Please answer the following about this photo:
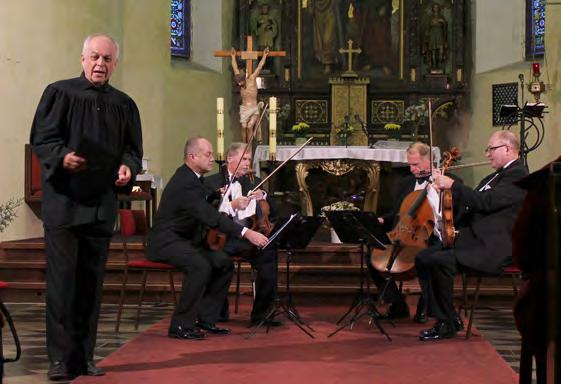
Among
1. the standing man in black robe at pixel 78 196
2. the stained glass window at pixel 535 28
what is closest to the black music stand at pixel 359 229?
the standing man in black robe at pixel 78 196

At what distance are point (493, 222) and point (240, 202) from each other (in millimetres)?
1792

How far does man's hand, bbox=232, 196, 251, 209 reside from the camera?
7.32 meters

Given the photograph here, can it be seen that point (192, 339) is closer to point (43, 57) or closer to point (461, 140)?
point (43, 57)

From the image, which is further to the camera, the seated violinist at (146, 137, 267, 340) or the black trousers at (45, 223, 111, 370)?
the seated violinist at (146, 137, 267, 340)

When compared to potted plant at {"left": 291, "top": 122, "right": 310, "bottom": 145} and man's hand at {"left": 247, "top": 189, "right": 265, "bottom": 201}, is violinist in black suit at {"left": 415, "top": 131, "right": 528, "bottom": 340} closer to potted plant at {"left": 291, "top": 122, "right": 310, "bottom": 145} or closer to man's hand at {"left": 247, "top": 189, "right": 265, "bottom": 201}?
man's hand at {"left": 247, "top": 189, "right": 265, "bottom": 201}

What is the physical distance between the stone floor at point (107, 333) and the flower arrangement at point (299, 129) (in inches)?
220

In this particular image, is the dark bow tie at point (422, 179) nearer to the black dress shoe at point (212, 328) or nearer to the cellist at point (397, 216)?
the cellist at point (397, 216)

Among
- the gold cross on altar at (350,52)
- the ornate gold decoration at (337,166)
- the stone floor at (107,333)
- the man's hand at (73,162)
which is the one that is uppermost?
the gold cross on altar at (350,52)

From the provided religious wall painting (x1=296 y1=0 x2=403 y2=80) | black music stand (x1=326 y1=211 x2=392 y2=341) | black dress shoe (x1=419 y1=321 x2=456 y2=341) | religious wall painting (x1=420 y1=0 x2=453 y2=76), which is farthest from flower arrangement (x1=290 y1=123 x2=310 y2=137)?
black dress shoe (x1=419 y1=321 x2=456 y2=341)

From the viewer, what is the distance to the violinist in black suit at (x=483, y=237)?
23.3 feet

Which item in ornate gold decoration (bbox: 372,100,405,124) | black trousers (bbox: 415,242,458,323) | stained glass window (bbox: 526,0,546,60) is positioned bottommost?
black trousers (bbox: 415,242,458,323)

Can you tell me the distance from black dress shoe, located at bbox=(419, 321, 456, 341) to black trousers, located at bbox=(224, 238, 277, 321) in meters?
1.32

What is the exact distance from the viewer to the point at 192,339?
7.15m

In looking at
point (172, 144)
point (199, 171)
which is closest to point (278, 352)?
point (199, 171)
